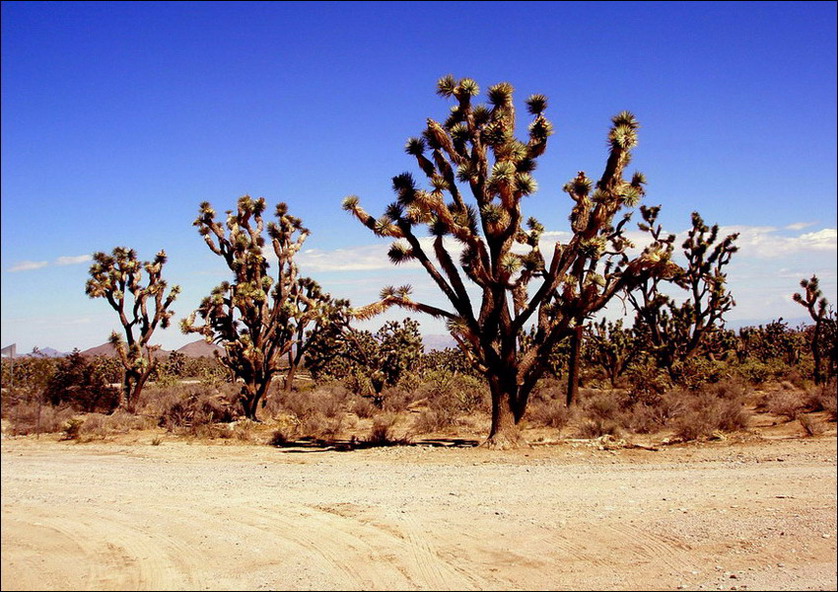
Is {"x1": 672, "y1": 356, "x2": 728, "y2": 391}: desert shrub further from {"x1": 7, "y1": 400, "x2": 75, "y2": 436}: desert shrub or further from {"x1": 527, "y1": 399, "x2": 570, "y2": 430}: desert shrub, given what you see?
{"x1": 7, "y1": 400, "x2": 75, "y2": 436}: desert shrub

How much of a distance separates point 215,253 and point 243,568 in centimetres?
1580

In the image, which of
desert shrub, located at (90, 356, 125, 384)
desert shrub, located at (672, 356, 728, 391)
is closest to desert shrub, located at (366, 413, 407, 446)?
desert shrub, located at (672, 356, 728, 391)

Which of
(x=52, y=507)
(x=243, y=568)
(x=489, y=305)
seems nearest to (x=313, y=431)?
(x=489, y=305)

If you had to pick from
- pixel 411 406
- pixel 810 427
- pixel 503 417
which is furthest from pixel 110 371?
pixel 810 427

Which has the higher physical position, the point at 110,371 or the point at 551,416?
the point at 110,371

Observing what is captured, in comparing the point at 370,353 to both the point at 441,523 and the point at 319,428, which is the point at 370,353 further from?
the point at 441,523

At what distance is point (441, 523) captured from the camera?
7.00 m

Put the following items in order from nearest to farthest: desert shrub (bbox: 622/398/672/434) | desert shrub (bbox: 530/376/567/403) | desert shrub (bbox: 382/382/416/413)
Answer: desert shrub (bbox: 622/398/672/434) < desert shrub (bbox: 530/376/567/403) < desert shrub (bbox: 382/382/416/413)

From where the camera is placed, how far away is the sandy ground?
16.7ft

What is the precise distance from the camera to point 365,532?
21.8 ft

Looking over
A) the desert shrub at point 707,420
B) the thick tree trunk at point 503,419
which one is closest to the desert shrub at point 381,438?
the thick tree trunk at point 503,419

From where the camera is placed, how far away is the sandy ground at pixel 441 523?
16.7 ft

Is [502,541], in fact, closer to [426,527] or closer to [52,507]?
[426,527]

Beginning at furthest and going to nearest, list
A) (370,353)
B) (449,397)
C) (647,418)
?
(370,353) → (449,397) → (647,418)
